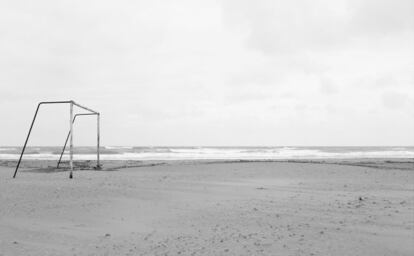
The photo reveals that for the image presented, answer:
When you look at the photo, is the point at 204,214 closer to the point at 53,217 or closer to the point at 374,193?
the point at 53,217

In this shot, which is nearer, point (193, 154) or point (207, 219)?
point (207, 219)

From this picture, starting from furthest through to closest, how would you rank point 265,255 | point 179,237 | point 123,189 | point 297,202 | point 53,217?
point 123,189
point 297,202
point 53,217
point 179,237
point 265,255

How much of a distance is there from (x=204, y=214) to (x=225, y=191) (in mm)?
3401

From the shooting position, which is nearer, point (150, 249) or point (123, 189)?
point (150, 249)

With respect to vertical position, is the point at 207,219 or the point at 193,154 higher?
the point at 193,154

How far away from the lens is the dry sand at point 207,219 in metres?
5.64

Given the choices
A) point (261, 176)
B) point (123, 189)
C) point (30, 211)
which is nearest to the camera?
point (30, 211)

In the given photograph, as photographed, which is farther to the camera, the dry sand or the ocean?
the ocean

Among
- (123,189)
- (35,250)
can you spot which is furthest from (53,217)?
(123,189)

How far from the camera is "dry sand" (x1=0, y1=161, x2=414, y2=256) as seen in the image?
5645 mm

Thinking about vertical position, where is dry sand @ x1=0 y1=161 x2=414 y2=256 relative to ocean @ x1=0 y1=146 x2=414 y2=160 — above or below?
below


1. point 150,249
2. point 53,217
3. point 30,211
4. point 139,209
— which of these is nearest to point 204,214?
point 139,209

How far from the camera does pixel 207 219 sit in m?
7.41

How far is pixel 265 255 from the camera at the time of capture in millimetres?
5238
